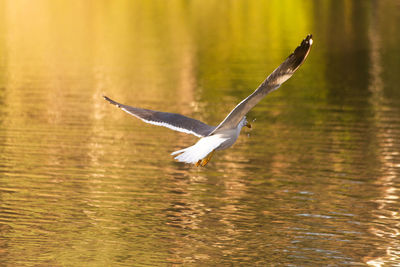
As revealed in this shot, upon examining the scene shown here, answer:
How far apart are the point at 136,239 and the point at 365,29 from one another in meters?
62.4

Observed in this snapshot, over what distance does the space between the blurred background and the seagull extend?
194cm

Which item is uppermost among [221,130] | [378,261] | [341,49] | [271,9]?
[271,9]

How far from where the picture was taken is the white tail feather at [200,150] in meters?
13.7

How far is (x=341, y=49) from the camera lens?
61.9 m

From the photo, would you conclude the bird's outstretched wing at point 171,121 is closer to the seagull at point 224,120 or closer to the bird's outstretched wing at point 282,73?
the seagull at point 224,120

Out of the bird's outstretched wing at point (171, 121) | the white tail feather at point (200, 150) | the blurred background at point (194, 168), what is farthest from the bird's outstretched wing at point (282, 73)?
the blurred background at point (194, 168)

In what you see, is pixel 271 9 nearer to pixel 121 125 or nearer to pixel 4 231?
pixel 121 125

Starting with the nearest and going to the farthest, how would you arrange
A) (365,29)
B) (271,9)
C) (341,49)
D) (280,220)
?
A: (280,220) < (341,49) < (365,29) < (271,9)

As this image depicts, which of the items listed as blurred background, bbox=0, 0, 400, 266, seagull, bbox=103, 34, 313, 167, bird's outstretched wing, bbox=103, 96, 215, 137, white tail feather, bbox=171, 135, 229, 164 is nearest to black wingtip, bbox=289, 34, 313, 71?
seagull, bbox=103, 34, 313, 167

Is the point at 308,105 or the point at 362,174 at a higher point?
the point at 308,105

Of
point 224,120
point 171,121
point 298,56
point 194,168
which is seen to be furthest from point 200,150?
point 194,168

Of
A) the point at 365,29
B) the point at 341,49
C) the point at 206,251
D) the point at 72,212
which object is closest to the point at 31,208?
the point at 72,212

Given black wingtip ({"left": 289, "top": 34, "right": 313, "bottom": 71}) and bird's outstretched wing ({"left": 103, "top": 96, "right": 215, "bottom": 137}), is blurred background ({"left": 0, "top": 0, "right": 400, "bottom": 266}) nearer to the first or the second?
bird's outstretched wing ({"left": 103, "top": 96, "right": 215, "bottom": 137})

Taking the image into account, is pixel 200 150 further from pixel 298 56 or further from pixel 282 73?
pixel 298 56
